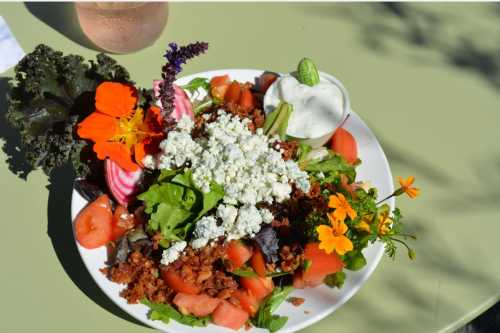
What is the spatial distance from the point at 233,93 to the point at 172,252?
50cm

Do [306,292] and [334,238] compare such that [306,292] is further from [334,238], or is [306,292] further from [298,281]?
[334,238]

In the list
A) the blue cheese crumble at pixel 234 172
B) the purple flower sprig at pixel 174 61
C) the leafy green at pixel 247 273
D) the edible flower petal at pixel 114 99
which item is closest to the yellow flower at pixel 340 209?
the blue cheese crumble at pixel 234 172

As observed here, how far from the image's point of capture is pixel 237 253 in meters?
1.42

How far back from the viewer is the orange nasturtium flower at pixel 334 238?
1264 mm

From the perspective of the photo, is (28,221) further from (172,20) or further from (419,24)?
(419,24)

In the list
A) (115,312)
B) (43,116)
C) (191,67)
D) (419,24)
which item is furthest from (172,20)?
(115,312)

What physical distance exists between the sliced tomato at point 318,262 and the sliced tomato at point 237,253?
141 mm

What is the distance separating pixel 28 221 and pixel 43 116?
0.33m

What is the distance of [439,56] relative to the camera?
6.59 ft

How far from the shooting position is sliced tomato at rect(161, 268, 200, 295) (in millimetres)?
1407

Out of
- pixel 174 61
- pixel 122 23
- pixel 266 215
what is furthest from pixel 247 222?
pixel 122 23

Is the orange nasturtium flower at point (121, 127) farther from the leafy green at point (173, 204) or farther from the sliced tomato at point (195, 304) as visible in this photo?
the sliced tomato at point (195, 304)

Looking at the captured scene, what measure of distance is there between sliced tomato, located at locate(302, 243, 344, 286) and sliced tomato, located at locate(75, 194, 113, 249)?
498mm

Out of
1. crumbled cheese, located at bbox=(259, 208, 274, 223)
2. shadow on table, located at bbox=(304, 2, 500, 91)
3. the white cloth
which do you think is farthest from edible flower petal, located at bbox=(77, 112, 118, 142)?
shadow on table, located at bbox=(304, 2, 500, 91)
